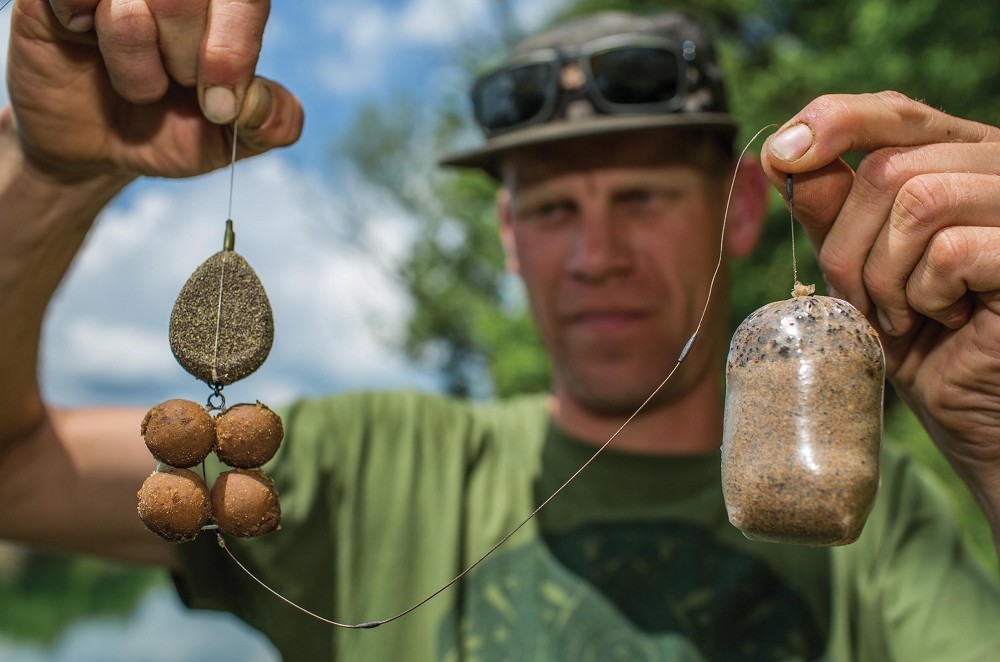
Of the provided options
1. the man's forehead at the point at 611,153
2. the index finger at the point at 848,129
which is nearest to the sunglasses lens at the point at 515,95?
the man's forehead at the point at 611,153

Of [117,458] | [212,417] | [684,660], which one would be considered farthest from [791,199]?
[117,458]

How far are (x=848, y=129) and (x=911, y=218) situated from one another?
0.25 metres

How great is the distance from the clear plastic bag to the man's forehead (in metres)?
1.76

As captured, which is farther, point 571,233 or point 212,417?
point 571,233

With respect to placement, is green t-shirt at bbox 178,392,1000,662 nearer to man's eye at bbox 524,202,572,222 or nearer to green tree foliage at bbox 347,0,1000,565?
man's eye at bbox 524,202,572,222

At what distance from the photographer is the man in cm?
192

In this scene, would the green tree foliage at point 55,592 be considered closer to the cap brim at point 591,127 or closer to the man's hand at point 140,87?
the cap brim at point 591,127

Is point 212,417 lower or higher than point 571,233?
lower

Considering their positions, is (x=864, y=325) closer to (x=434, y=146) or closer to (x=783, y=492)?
(x=783, y=492)

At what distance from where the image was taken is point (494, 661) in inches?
108

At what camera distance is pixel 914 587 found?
9.41 ft

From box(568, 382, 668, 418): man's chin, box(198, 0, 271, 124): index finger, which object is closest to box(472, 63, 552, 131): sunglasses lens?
box(568, 382, 668, 418): man's chin

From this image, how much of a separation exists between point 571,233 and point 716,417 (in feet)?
3.41

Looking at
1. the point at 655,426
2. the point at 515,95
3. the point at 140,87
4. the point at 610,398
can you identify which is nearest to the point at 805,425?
the point at 140,87
